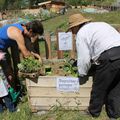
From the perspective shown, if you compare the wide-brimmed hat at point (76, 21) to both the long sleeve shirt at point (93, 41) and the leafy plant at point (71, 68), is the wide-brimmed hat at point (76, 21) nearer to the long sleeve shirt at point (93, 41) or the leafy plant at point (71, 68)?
the long sleeve shirt at point (93, 41)

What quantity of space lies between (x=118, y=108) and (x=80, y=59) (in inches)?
42.3

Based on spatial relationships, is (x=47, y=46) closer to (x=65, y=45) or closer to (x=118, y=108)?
(x=65, y=45)

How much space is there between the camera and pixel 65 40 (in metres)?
6.43

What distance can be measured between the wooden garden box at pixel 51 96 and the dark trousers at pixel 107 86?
175 millimetres

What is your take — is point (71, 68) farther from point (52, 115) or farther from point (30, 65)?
point (52, 115)

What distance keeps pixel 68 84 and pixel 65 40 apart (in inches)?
59.6

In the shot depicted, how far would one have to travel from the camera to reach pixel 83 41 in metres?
4.61

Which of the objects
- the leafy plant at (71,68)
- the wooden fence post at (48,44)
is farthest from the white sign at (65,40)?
the leafy plant at (71,68)

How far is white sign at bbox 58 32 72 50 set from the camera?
635cm

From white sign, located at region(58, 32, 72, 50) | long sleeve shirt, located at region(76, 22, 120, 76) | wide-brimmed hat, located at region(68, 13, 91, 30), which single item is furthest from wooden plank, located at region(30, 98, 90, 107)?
white sign, located at region(58, 32, 72, 50)

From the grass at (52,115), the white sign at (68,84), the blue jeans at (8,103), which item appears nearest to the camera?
the white sign at (68,84)

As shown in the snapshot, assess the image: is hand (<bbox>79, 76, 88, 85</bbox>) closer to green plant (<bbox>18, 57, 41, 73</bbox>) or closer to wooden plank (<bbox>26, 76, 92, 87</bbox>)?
wooden plank (<bbox>26, 76, 92, 87</bbox>)

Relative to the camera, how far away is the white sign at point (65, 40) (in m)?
6.35

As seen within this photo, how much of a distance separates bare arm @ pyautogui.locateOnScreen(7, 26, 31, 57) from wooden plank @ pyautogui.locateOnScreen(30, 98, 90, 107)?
0.79 meters
